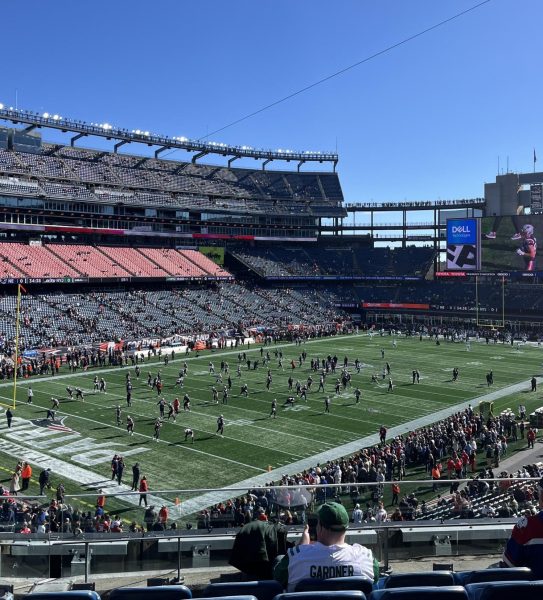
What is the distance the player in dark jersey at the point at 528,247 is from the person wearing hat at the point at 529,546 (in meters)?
66.0

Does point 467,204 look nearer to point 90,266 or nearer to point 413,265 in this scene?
point 413,265

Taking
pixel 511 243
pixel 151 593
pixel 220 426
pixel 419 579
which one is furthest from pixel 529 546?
pixel 511 243

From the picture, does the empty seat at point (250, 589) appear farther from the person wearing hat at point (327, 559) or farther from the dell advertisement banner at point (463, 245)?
the dell advertisement banner at point (463, 245)

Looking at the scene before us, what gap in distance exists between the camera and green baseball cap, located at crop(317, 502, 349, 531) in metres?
3.76

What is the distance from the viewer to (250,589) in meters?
3.89

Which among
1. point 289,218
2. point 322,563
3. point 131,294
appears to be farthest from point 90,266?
point 322,563

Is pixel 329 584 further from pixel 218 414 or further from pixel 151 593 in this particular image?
pixel 218 414

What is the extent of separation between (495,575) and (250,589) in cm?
172

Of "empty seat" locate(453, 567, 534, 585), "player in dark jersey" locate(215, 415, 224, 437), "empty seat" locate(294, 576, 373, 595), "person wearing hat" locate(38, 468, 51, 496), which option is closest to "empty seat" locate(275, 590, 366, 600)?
"empty seat" locate(294, 576, 373, 595)

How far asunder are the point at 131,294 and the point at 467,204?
157ft

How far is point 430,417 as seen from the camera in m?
27.4

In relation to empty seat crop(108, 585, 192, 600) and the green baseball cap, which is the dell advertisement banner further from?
empty seat crop(108, 585, 192, 600)

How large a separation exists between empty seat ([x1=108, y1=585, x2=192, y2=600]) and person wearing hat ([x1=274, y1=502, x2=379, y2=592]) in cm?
62

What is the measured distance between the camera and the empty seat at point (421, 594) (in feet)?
11.0
